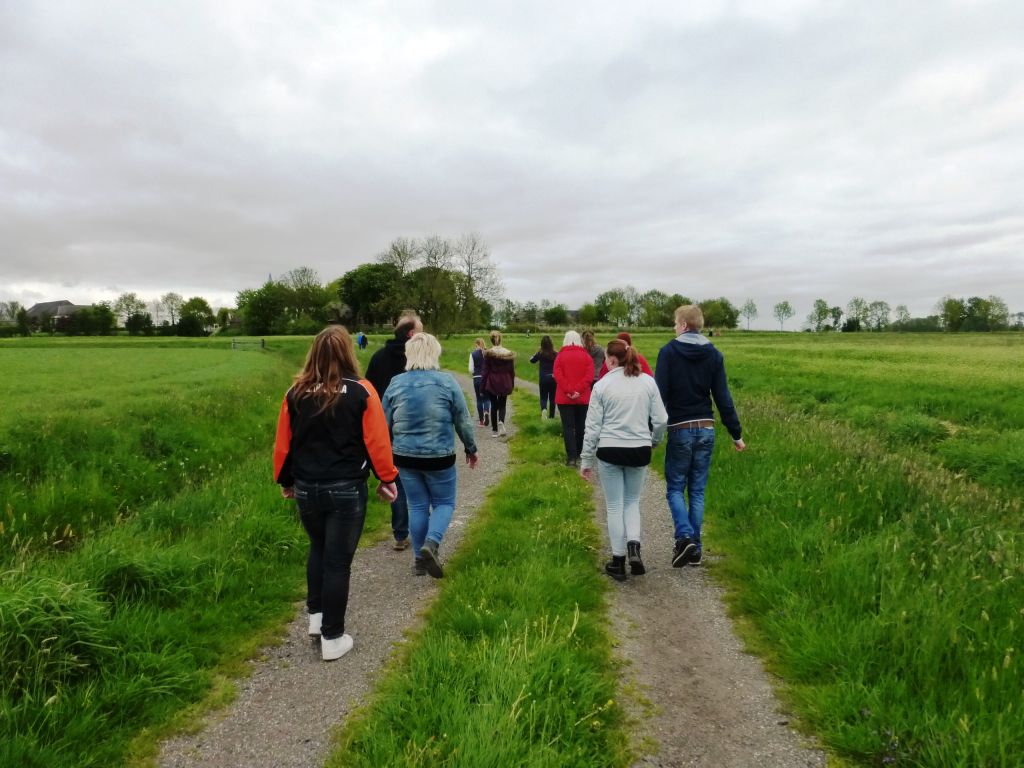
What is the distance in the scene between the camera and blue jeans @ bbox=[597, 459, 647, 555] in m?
5.51

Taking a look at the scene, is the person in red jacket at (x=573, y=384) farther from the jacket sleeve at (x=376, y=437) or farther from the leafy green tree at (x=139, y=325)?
the leafy green tree at (x=139, y=325)

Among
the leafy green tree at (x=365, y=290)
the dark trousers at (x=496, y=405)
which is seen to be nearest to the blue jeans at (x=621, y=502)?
the dark trousers at (x=496, y=405)

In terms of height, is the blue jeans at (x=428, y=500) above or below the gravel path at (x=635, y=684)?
above

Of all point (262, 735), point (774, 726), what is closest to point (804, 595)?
point (774, 726)

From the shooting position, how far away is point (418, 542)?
562 centimetres

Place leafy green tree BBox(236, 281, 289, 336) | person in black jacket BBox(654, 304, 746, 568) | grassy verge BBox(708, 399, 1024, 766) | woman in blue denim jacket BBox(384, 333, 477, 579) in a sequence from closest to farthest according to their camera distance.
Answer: grassy verge BBox(708, 399, 1024, 766), woman in blue denim jacket BBox(384, 333, 477, 579), person in black jacket BBox(654, 304, 746, 568), leafy green tree BBox(236, 281, 289, 336)

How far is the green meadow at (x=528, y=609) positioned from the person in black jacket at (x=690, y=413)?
0.62 m

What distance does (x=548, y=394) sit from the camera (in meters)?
14.2

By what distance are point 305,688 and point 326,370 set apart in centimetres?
220

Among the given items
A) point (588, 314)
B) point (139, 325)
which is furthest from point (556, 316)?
point (139, 325)

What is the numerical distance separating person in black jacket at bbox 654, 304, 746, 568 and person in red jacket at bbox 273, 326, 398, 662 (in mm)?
3099

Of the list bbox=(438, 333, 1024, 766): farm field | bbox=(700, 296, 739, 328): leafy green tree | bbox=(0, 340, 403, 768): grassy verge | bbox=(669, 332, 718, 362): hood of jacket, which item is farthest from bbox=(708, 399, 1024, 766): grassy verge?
bbox=(700, 296, 739, 328): leafy green tree

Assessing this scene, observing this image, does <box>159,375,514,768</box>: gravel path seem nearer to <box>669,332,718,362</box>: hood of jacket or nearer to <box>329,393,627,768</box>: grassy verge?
<box>329,393,627,768</box>: grassy verge

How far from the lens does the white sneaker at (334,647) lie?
4047 millimetres
